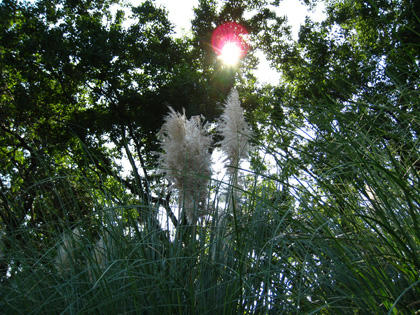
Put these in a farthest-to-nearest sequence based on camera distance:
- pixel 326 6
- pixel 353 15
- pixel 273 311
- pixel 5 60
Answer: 1. pixel 326 6
2. pixel 353 15
3. pixel 5 60
4. pixel 273 311

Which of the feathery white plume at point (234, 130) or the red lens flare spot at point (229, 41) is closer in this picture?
the feathery white plume at point (234, 130)

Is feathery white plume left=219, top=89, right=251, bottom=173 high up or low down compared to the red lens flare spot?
down

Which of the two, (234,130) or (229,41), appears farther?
(229,41)

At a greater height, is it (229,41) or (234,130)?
Result: (229,41)

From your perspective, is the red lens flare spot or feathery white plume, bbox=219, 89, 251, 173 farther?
the red lens flare spot

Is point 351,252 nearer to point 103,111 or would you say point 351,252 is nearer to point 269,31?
point 103,111

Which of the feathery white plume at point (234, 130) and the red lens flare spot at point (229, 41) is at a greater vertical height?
the red lens flare spot at point (229, 41)

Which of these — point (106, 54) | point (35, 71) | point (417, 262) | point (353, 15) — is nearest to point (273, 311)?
point (417, 262)

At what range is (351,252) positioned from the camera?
145 cm

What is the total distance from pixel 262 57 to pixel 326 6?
9.27 feet

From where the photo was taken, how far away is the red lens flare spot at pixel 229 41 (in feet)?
42.1

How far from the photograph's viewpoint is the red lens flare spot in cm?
1284

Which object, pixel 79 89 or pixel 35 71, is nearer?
pixel 35 71

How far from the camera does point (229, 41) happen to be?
1289cm
